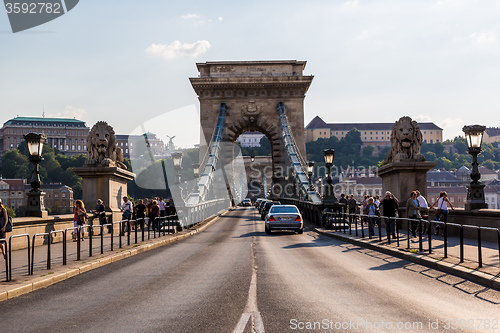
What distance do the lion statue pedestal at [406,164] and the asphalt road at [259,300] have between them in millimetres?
10092

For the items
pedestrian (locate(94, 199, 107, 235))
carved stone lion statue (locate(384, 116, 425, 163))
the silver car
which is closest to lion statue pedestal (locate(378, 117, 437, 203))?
carved stone lion statue (locate(384, 116, 425, 163))

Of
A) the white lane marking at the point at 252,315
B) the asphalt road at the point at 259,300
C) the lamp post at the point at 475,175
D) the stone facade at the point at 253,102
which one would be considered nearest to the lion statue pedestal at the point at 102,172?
the asphalt road at the point at 259,300

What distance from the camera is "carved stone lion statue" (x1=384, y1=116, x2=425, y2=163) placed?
24.8 metres

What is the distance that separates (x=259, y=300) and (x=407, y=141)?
1746 centimetres

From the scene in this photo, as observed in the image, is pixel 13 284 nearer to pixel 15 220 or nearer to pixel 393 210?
pixel 15 220

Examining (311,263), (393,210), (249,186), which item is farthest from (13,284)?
(249,186)

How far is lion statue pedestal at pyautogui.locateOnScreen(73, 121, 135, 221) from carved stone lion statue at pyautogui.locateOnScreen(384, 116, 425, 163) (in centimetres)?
1177

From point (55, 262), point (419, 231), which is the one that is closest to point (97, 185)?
point (55, 262)

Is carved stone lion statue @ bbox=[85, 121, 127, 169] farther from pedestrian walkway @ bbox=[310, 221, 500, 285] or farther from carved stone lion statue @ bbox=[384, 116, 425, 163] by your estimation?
carved stone lion statue @ bbox=[384, 116, 425, 163]

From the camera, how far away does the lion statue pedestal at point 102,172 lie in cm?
2525

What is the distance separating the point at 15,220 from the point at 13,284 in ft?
23.7

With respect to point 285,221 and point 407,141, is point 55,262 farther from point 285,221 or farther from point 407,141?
point 407,141

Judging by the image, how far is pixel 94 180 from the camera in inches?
997

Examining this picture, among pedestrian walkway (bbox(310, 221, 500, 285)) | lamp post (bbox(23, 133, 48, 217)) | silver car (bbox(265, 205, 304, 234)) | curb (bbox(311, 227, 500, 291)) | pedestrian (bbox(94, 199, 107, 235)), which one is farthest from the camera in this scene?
silver car (bbox(265, 205, 304, 234))
